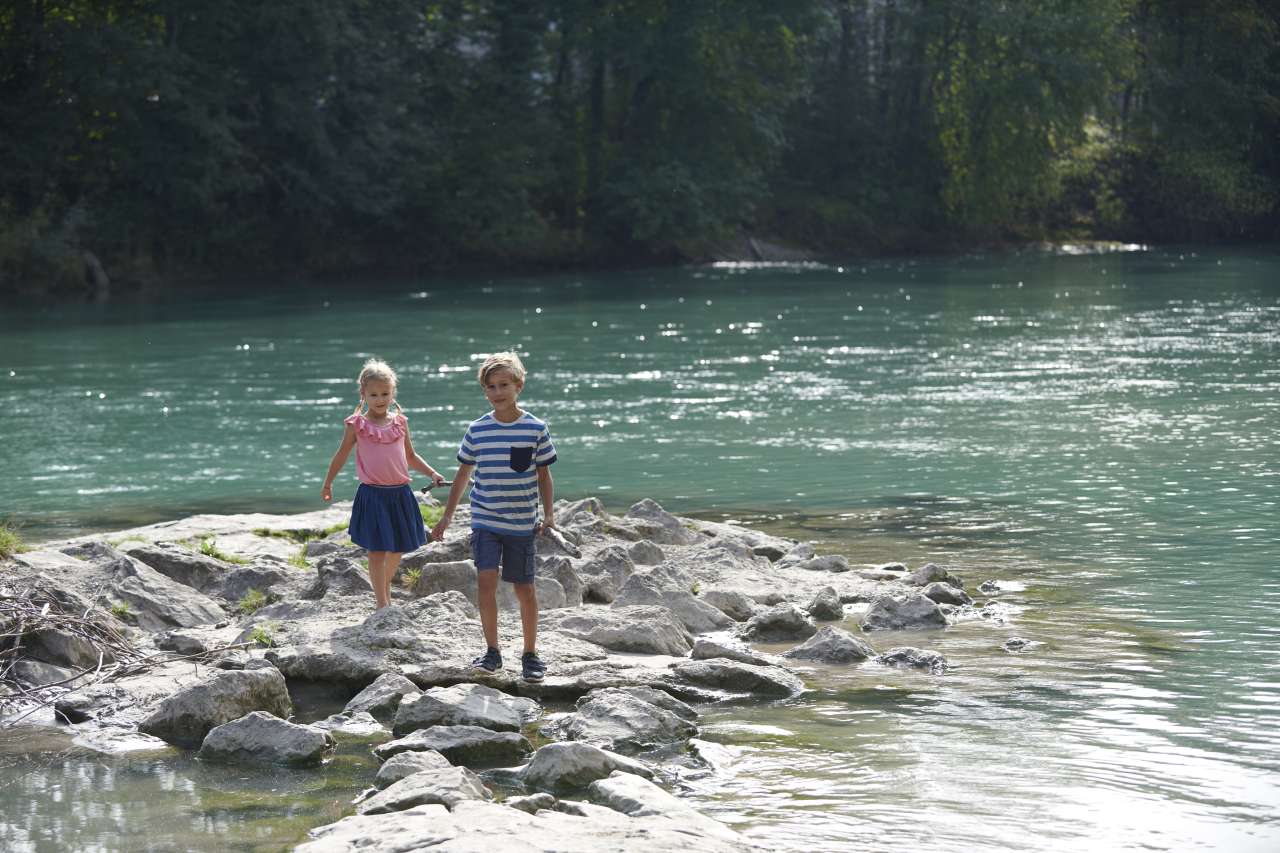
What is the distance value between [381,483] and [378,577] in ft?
1.62

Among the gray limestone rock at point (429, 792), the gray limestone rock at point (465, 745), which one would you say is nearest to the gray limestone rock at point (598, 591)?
the gray limestone rock at point (465, 745)

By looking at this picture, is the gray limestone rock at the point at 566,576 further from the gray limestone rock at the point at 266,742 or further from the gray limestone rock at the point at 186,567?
the gray limestone rock at the point at 266,742

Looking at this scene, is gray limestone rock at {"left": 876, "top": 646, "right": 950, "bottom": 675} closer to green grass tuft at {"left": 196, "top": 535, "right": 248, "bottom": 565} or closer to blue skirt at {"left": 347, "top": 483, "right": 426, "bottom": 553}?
blue skirt at {"left": 347, "top": 483, "right": 426, "bottom": 553}

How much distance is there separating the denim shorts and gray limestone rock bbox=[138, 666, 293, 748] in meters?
1.14

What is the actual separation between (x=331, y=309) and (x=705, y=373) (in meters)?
13.4

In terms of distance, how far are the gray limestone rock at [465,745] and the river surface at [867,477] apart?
0.83ft

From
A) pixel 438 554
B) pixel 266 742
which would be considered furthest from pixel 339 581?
pixel 266 742

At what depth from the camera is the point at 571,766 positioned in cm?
617

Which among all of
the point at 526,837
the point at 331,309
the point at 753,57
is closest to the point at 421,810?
the point at 526,837

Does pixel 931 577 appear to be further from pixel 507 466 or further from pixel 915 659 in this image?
pixel 507 466

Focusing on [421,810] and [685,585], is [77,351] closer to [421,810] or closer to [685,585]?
[685,585]

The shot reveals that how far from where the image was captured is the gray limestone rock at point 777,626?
8.76m

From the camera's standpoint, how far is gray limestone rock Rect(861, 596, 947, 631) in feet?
29.2

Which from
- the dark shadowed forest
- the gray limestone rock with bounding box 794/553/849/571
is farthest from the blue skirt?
the dark shadowed forest
